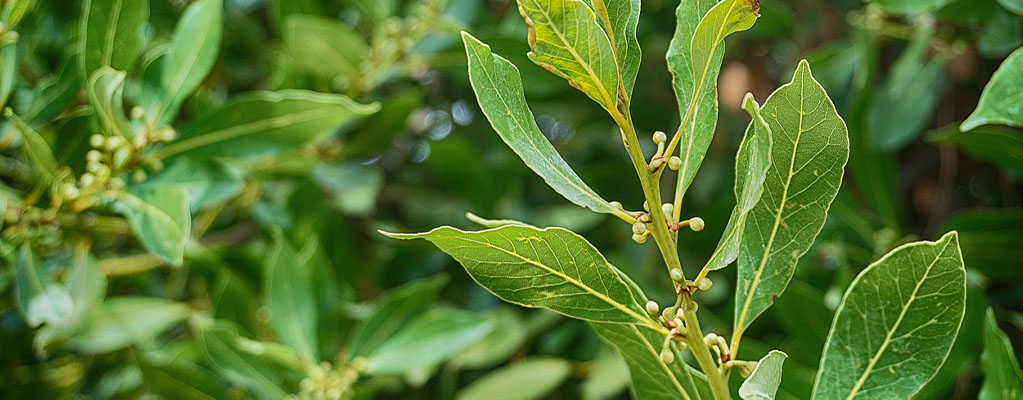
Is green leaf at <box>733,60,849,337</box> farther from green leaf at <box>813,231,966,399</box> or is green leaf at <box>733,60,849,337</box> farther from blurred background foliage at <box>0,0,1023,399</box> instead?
blurred background foliage at <box>0,0,1023,399</box>

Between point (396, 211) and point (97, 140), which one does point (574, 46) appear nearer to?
point (97, 140)

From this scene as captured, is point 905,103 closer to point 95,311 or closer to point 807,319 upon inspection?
point 807,319

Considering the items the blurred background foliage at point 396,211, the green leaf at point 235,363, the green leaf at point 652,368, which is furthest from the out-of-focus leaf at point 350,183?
the green leaf at point 652,368

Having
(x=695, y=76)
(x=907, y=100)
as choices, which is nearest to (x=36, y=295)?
(x=695, y=76)

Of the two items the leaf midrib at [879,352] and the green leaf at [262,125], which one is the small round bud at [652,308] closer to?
the leaf midrib at [879,352]

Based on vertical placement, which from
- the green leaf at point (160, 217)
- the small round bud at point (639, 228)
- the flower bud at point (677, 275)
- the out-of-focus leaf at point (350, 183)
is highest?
the small round bud at point (639, 228)

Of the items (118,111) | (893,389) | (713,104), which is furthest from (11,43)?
Result: (893,389)
